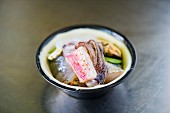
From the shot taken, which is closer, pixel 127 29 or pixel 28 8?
pixel 127 29

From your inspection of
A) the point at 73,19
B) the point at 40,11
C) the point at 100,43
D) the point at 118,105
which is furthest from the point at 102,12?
the point at 118,105

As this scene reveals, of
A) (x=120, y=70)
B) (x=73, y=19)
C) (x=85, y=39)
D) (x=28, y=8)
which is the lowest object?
(x=120, y=70)

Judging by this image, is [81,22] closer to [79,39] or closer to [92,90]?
[79,39]

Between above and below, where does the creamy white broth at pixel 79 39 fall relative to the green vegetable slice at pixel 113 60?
above

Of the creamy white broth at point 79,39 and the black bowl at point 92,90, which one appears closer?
the black bowl at point 92,90

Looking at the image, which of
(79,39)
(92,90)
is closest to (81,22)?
(79,39)

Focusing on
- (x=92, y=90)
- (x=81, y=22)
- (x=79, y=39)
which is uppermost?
(x=81, y=22)

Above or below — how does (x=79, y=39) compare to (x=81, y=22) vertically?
below

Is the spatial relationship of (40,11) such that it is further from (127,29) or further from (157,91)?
(157,91)
